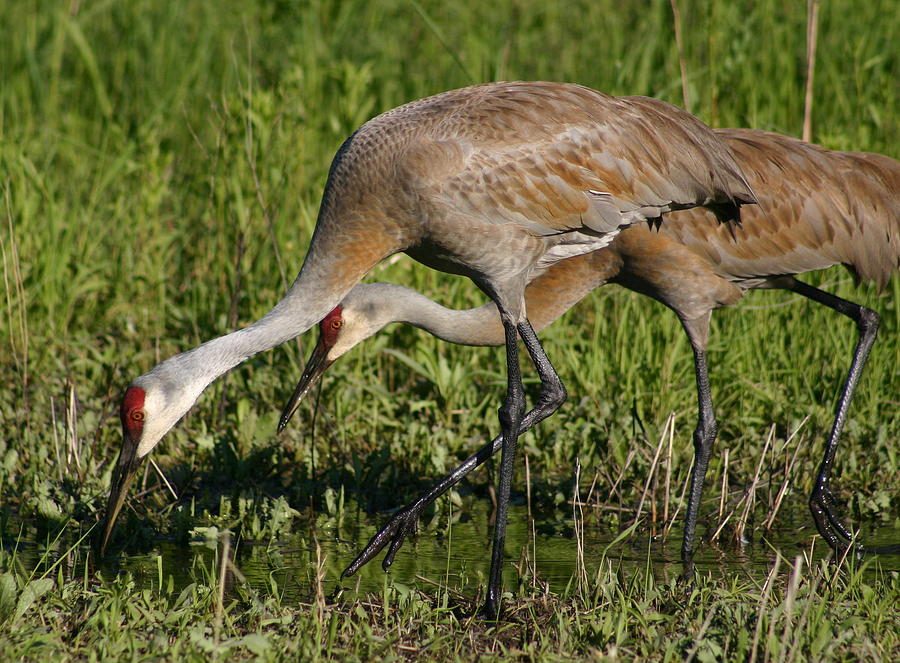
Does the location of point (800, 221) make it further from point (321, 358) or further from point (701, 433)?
point (321, 358)

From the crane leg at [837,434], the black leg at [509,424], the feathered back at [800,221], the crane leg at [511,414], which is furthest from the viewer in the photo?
the feathered back at [800,221]

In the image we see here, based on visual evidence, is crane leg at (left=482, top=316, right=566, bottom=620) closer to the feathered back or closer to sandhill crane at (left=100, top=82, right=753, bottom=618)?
sandhill crane at (left=100, top=82, right=753, bottom=618)

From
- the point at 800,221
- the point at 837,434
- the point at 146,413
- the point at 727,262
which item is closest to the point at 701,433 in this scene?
the point at 837,434

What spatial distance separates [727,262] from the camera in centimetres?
534

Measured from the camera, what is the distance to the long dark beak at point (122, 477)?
4477 mm

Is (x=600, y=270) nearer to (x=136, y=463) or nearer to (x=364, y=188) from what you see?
(x=364, y=188)

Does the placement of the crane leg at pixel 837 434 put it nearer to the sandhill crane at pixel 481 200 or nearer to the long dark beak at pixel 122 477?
the sandhill crane at pixel 481 200

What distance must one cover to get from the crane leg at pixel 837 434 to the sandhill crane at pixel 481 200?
0.99 meters

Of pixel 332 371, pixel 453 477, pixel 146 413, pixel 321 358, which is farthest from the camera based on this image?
pixel 332 371

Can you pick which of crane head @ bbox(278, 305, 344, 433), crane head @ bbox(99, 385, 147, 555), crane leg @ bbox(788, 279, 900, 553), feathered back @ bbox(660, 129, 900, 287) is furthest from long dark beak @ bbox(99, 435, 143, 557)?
crane leg @ bbox(788, 279, 900, 553)

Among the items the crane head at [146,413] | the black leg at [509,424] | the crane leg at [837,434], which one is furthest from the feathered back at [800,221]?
the crane head at [146,413]

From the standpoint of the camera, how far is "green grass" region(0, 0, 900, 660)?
12.3ft

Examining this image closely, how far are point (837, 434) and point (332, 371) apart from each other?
2319 millimetres

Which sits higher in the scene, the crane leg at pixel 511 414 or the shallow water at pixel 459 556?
the crane leg at pixel 511 414
